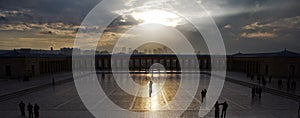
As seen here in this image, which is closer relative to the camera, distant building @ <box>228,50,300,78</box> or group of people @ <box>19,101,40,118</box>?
group of people @ <box>19,101,40,118</box>

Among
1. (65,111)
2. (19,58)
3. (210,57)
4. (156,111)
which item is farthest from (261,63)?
(19,58)

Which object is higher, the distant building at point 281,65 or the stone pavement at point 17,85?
the distant building at point 281,65

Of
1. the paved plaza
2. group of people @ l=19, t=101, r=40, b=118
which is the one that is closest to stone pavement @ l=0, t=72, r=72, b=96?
the paved plaza

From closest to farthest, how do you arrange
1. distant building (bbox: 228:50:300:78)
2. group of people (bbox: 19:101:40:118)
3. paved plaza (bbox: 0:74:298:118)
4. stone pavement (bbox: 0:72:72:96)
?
→ group of people (bbox: 19:101:40:118), paved plaza (bbox: 0:74:298:118), stone pavement (bbox: 0:72:72:96), distant building (bbox: 228:50:300:78)

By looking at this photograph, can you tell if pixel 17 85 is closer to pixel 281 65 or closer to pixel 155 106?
pixel 155 106

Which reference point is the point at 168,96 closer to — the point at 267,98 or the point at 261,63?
the point at 267,98

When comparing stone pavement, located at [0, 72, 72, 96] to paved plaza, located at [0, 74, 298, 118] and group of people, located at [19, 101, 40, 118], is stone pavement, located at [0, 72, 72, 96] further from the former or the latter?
group of people, located at [19, 101, 40, 118]

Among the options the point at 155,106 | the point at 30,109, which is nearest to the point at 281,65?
the point at 155,106

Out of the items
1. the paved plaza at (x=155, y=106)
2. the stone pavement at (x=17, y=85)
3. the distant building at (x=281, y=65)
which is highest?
the distant building at (x=281, y=65)

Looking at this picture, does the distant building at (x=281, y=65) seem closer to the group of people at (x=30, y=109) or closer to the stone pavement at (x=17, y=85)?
the stone pavement at (x=17, y=85)

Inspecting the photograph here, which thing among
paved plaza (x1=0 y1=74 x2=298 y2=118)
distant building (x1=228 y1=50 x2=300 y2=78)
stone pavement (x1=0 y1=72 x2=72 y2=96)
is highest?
distant building (x1=228 y1=50 x2=300 y2=78)

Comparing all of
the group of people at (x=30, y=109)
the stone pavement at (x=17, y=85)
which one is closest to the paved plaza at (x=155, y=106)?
the group of people at (x=30, y=109)

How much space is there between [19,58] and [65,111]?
25.3m

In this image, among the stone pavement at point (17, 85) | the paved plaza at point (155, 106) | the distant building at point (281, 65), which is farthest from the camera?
the distant building at point (281, 65)
